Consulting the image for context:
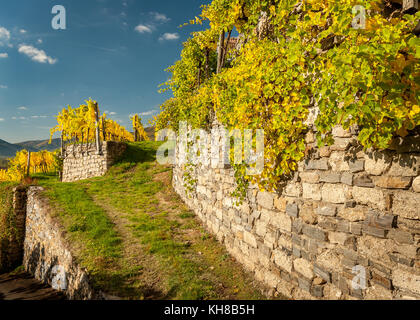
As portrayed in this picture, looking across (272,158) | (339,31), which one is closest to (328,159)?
(272,158)

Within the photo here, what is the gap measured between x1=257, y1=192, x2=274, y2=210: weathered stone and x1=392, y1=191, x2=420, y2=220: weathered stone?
1.81 meters

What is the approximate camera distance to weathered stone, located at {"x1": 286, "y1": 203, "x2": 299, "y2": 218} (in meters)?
3.46

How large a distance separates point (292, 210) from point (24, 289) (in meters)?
10.2

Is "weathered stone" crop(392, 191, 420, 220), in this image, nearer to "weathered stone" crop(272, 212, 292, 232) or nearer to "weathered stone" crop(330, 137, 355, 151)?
"weathered stone" crop(330, 137, 355, 151)

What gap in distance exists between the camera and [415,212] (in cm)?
223

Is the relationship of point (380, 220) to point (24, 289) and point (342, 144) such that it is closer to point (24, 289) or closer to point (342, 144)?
point (342, 144)

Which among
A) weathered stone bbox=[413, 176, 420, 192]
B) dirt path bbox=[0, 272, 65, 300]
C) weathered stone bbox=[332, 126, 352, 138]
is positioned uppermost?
weathered stone bbox=[332, 126, 352, 138]

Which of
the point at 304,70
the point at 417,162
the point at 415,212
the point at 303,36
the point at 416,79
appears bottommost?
the point at 415,212

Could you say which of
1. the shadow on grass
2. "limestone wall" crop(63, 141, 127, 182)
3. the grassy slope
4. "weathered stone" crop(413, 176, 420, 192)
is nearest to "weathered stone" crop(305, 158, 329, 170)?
"weathered stone" crop(413, 176, 420, 192)

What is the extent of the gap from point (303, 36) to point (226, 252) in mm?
4476

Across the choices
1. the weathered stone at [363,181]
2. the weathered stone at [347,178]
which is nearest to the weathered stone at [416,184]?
the weathered stone at [363,181]

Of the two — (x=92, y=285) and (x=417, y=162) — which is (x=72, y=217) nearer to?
(x=92, y=285)

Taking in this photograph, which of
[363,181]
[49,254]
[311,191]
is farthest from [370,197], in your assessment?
[49,254]

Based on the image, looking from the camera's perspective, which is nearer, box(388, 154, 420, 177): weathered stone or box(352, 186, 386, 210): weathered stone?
box(388, 154, 420, 177): weathered stone
